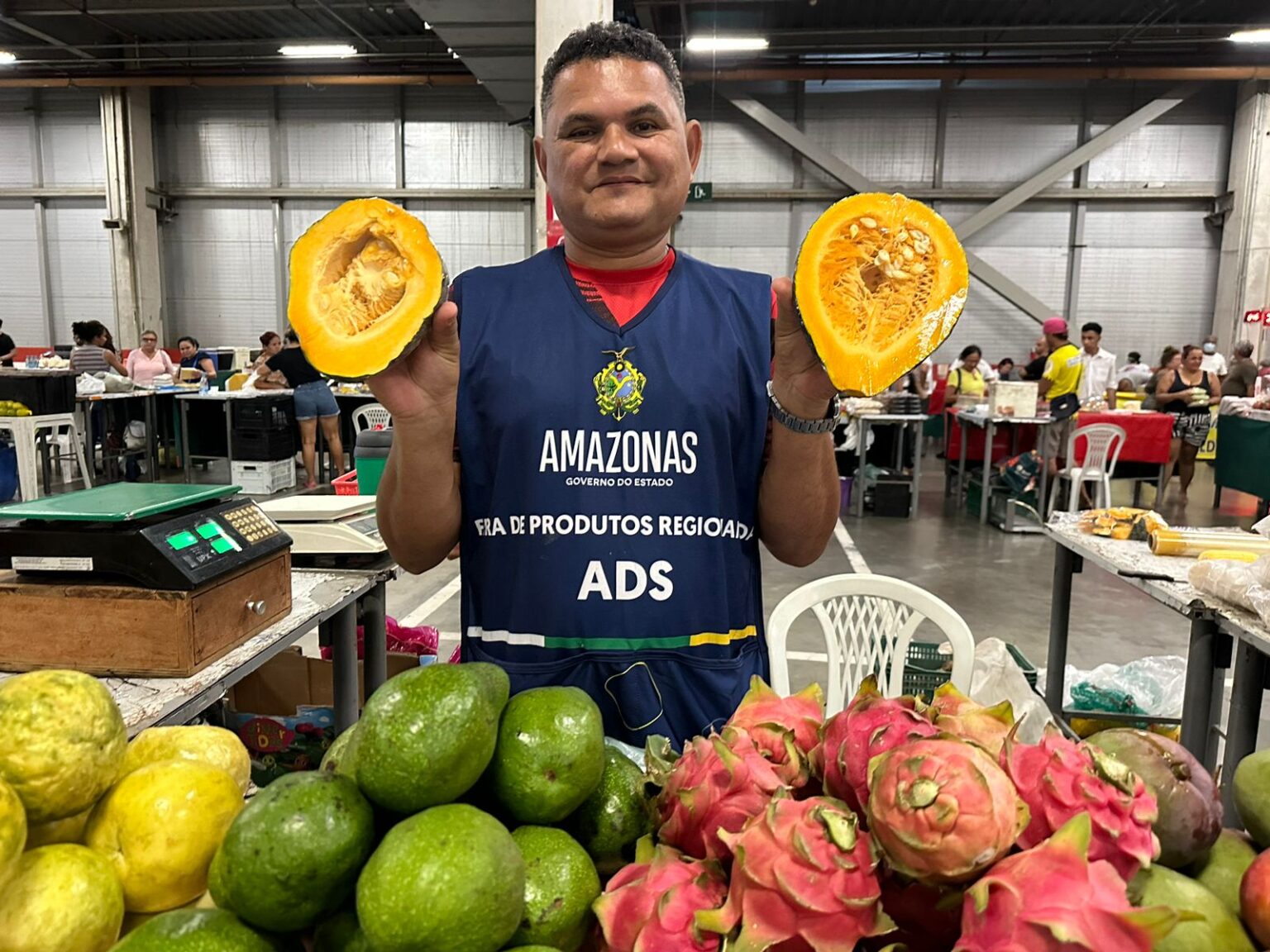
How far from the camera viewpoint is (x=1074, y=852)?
539 millimetres

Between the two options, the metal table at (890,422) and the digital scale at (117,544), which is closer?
the digital scale at (117,544)

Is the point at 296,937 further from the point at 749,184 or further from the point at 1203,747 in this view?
the point at 749,184

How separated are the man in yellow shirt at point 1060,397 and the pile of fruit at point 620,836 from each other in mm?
7092

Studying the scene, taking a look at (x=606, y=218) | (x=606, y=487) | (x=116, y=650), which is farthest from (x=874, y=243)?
(x=116, y=650)

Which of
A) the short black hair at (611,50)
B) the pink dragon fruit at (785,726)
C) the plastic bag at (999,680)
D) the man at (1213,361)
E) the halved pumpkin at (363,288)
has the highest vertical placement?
the short black hair at (611,50)

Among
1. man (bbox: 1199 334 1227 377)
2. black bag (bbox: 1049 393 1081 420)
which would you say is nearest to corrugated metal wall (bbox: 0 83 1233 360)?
man (bbox: 1199 334 1227 377)

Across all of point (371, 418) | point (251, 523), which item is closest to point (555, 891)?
point (251, 523)

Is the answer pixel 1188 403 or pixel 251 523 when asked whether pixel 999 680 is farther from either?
pixel 1188 403

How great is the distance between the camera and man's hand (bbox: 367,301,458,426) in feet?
3.62

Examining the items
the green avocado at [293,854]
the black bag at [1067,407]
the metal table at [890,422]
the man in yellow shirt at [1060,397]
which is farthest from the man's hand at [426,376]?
the black bag at [1067,407]

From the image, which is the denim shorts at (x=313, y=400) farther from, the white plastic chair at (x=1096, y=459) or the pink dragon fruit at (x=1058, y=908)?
the pink dragon fruit at (x=1058, y=908)

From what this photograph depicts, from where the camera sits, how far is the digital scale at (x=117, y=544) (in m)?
1.50

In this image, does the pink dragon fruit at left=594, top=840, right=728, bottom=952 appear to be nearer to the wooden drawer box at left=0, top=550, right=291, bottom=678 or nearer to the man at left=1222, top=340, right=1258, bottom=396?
the wooden drawer box at left=0, top=550, right=291, bottom=678

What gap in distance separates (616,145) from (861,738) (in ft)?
3.03
